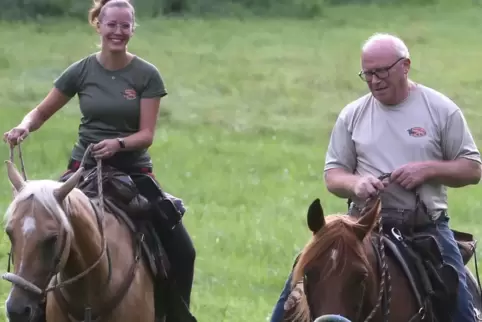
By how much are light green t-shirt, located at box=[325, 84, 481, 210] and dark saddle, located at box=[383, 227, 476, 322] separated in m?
0.21

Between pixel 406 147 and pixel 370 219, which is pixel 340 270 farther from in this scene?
pixel 406 147

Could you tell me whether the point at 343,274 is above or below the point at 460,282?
above

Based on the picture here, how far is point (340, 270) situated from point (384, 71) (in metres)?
1.30

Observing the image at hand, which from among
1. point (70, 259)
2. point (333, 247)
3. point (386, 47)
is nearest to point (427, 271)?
point (333, 247)

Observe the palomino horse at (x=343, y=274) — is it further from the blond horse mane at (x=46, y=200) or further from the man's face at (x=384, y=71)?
the blond horse mane at (x=46, y=200)

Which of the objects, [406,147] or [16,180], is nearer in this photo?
[16,180]

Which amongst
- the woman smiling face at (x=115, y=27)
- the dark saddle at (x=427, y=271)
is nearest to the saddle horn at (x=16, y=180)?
the woman smiling face at (x=115, y=27)

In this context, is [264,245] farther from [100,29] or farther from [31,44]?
[31,44]

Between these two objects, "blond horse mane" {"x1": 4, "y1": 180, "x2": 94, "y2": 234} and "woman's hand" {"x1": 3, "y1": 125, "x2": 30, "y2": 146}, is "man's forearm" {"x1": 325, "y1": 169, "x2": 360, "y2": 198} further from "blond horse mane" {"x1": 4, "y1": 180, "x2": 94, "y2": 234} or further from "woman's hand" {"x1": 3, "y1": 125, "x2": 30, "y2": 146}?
"woman's hand" {"x1": 3, "y1": 125, "x2": 30, "y2": 146}

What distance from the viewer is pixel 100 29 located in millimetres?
6754

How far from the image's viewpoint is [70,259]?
576cm

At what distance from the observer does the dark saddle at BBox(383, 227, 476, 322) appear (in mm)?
5547

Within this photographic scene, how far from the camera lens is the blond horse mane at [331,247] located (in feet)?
16.2

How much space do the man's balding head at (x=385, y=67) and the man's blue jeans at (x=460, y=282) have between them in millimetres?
758
